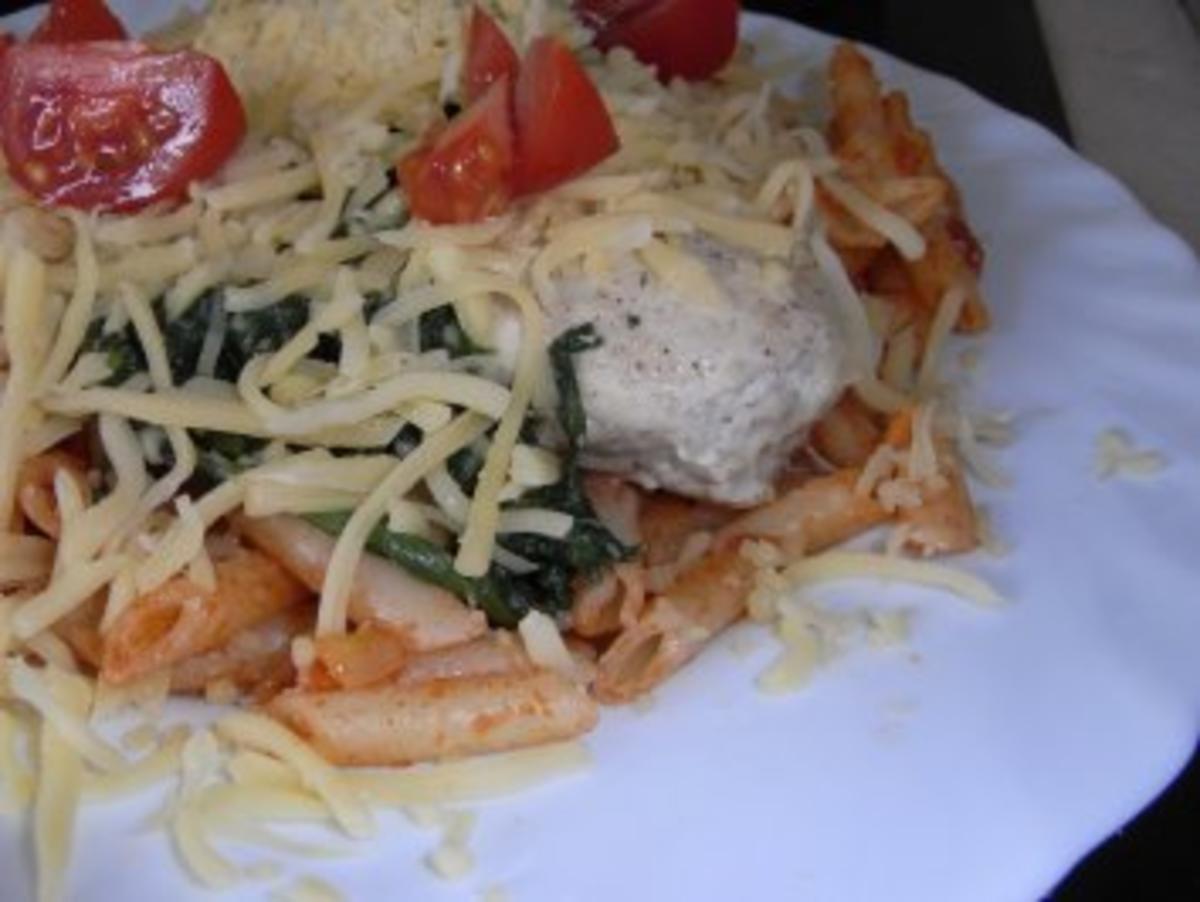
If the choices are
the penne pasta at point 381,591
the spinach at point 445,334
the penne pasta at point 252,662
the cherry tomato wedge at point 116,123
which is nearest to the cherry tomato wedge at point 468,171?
the spinach at point 445,334

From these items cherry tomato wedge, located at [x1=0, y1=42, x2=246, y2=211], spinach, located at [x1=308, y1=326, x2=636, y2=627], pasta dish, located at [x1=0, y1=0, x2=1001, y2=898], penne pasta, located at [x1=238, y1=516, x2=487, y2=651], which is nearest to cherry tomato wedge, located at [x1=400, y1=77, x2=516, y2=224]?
pasta dish, located at [x1=0, y1=0, x2=1001, y2=898]

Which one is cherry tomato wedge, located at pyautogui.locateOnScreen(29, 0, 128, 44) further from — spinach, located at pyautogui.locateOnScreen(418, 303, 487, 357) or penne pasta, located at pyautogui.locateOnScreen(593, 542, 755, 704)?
penne pasta, located at pyautogui.locateOnScreen(593, 542, 755, 704)

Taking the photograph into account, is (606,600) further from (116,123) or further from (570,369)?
(116,123)

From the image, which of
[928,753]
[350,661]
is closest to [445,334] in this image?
[350,661]

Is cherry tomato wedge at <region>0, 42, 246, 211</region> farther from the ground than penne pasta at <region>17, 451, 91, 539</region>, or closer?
farther from the ground

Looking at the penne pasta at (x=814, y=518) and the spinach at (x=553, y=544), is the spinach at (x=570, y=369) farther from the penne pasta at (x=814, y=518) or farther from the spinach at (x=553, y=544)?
the penne pasta at (x=814, y=518)

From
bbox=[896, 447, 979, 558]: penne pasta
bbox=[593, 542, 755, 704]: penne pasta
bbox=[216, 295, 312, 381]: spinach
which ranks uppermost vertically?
bbox=[216, 295, 312, 381]: spinach
